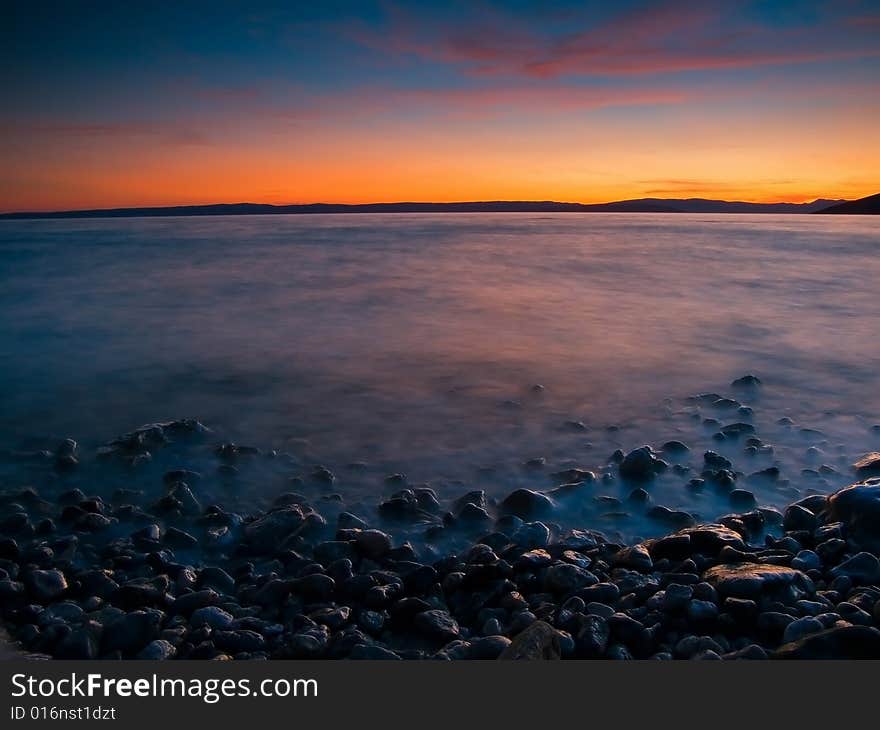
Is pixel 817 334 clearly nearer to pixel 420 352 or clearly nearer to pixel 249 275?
pixel 420 352

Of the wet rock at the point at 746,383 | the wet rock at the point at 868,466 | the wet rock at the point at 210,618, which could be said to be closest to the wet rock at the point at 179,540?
the wet rock at the point at 210,618

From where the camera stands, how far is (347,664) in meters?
2.66

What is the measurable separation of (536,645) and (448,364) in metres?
5.83

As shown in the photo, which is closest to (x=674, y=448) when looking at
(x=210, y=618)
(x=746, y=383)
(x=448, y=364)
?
(x=746, y=383)

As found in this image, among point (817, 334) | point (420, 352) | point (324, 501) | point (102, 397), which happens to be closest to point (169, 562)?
point (324, 501)

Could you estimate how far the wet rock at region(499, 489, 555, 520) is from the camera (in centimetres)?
443

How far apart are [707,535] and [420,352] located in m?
5.75

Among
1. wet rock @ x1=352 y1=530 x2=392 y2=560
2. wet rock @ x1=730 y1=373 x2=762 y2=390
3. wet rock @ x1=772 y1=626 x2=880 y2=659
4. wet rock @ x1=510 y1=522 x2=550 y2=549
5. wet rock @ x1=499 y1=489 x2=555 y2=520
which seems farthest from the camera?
wet rock @ x1=730 y1=373 x2=762 y2=390

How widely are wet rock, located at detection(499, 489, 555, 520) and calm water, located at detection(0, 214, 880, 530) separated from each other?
0.33 meters

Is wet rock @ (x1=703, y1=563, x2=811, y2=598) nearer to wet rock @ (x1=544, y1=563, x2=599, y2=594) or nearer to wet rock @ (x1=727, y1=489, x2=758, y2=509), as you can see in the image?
wet rock @ (x1=544, y1=563, x2=599, y2=594)

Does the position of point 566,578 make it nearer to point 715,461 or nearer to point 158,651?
point 158,651

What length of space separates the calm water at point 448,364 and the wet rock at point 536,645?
6.68ft

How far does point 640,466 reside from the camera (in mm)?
4965

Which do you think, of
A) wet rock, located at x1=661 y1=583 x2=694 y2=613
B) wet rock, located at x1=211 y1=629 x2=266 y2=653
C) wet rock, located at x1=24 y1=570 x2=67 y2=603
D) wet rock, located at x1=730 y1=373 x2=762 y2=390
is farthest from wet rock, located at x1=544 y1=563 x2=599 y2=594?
wet rock, located at x1=730 y1=373 x2=762 y2=390
